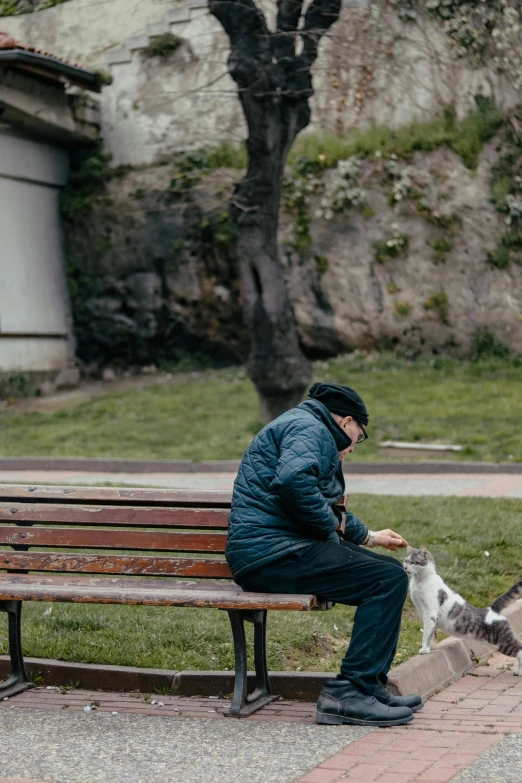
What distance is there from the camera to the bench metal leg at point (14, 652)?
5684mm

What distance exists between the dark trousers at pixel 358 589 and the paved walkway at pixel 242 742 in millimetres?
303

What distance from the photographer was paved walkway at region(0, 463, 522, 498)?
37.1 ft

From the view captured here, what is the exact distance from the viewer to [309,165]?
Answer: 816 inches

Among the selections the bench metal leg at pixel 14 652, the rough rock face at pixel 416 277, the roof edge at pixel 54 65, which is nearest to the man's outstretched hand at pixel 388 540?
the bench metal leg at pixel 14 652

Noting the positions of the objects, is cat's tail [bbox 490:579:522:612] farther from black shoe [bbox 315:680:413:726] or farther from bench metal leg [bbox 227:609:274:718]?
bench metal leg [bbox 227:609:274:718]

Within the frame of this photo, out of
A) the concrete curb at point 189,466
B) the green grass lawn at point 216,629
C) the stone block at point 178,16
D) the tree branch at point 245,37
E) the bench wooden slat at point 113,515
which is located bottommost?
the green grass lawn at point 216,629

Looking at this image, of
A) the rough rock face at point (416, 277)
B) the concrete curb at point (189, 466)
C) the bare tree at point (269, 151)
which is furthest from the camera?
the rough rock face at point (416, 277)

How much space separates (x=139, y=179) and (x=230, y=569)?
17.7 meters

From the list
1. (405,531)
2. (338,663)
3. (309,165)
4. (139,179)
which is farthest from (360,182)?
(338,663)

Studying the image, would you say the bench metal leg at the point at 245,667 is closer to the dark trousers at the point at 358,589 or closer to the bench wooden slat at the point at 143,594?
the bench wooden slat at the point at 143,594

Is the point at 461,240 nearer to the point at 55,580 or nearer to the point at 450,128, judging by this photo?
the point at 450,128

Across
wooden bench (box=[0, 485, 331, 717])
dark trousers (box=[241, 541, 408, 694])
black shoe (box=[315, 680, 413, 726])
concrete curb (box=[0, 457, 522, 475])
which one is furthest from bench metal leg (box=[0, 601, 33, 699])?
concrete curb (box=[0, 457, 522, 475])

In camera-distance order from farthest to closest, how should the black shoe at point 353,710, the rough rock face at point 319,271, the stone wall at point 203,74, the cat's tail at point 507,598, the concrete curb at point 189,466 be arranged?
the stone wall at point 203,74 < the rough rock face at point 319,271 < the concrete curb at point 189,466 < the cat's tail at point 507,598 < the black shoe at point 353,710

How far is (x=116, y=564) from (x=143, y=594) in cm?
50
